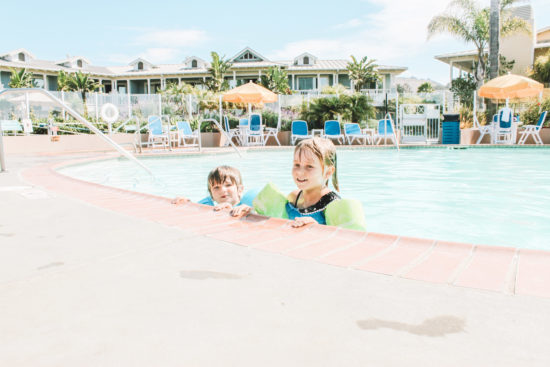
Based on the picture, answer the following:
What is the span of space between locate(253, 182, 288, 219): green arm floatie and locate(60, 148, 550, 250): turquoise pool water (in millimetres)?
2365

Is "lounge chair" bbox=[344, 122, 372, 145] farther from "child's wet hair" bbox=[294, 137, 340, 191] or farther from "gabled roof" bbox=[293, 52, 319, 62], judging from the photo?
"gabled roof" bbox=[293, 52, 319, 62]

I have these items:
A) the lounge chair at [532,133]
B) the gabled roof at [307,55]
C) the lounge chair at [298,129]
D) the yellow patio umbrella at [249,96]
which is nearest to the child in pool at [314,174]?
the yellow patio umbrella at [249,96]

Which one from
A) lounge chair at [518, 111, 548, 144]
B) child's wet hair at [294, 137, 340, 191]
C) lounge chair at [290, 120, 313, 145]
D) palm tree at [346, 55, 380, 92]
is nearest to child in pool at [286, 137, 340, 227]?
child's wet hair at [294, 137, 340, 191]

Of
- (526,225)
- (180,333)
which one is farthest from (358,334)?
(526,225)

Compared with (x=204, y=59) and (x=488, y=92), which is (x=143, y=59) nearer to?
(x=204, y=59)

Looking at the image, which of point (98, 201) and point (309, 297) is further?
point (98, 201)

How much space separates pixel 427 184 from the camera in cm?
761

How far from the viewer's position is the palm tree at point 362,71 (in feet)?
115

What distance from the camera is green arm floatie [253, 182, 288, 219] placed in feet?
10.4

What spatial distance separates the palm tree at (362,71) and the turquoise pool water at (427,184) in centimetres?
2287

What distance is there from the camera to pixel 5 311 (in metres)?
1.46

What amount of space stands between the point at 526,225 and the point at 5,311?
5186mm

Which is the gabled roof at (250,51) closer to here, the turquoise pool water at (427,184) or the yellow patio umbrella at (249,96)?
the yellow patio umbrella at (249,96)

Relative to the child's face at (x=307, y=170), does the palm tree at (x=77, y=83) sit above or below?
above
